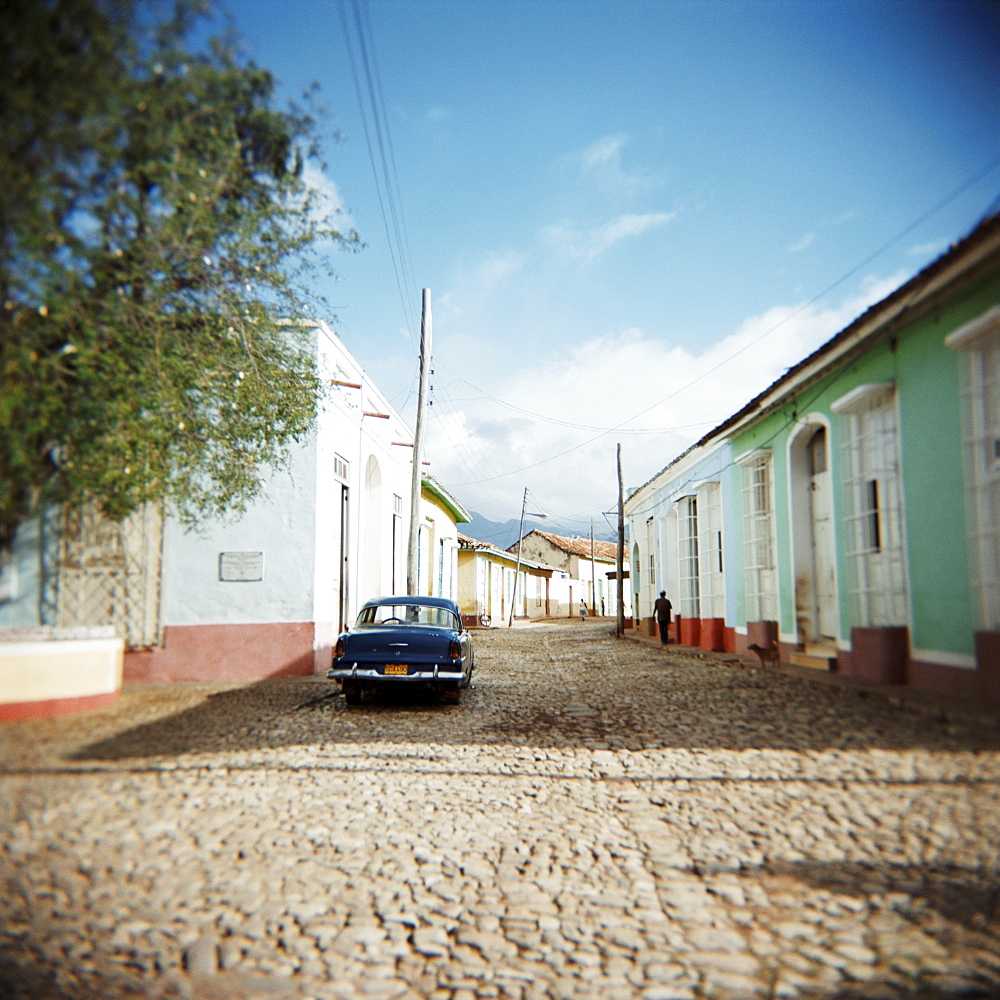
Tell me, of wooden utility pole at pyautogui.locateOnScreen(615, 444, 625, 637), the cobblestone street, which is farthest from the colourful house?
wooden utility pole at pyautogui.locateOnScreen(615, 444, 625, 637)

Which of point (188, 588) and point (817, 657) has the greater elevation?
point (188, 588)

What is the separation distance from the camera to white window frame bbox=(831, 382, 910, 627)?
1486 mm

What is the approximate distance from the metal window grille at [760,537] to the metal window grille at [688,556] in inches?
437

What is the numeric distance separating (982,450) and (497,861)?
2923 mm

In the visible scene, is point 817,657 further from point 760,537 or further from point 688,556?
point 688,556

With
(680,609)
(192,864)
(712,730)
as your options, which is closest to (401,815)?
(712,730)

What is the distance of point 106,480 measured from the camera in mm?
1448

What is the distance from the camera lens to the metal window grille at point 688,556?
15.1 metres

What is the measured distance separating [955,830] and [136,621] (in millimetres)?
1759

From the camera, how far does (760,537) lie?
3311 mm

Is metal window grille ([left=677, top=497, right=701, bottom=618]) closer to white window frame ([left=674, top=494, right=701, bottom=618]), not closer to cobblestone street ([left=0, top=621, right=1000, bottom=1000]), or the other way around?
white window frame ([left=674, top=494, right=701, bottom=618])

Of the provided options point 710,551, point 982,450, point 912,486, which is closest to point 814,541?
point 912,486

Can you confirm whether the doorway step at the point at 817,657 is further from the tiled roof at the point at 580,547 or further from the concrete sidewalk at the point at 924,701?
the tiled roof at the point at 580,547

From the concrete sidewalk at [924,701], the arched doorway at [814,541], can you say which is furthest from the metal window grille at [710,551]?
the concrete sidewalk at [924,701]
